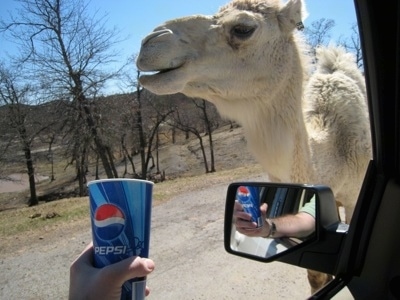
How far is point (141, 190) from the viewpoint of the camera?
1.16m

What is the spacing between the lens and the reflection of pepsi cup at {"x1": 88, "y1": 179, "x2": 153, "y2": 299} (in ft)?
3.69

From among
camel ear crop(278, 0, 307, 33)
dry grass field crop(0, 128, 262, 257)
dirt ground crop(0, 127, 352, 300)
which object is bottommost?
dirt ground crop(0, 127, 352, 300)

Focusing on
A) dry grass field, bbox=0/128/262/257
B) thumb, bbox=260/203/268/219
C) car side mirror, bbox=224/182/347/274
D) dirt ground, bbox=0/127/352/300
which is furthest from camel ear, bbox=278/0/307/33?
dry grass field, bbox=0/128/262/257

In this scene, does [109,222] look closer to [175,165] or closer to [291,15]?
[291,15]

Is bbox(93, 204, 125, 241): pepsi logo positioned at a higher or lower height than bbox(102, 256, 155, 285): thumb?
higher

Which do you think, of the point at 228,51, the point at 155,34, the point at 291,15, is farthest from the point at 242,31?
the point at 155,34

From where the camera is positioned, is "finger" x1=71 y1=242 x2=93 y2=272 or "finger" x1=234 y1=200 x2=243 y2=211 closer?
"finger" x1=71 y1=242 x2=93 y2=272

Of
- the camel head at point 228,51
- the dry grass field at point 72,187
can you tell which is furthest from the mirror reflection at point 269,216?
the dry grass field at point 72,187

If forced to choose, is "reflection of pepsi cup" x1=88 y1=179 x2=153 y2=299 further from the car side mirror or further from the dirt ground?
the dirt ground

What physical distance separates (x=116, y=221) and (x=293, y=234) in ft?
3.24

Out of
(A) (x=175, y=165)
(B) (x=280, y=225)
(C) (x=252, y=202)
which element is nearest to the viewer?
(B) (x=280, y=225)

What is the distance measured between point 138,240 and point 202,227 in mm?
6879

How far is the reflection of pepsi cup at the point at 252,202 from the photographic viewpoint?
6.80 ft

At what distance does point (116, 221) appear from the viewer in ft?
3.69
